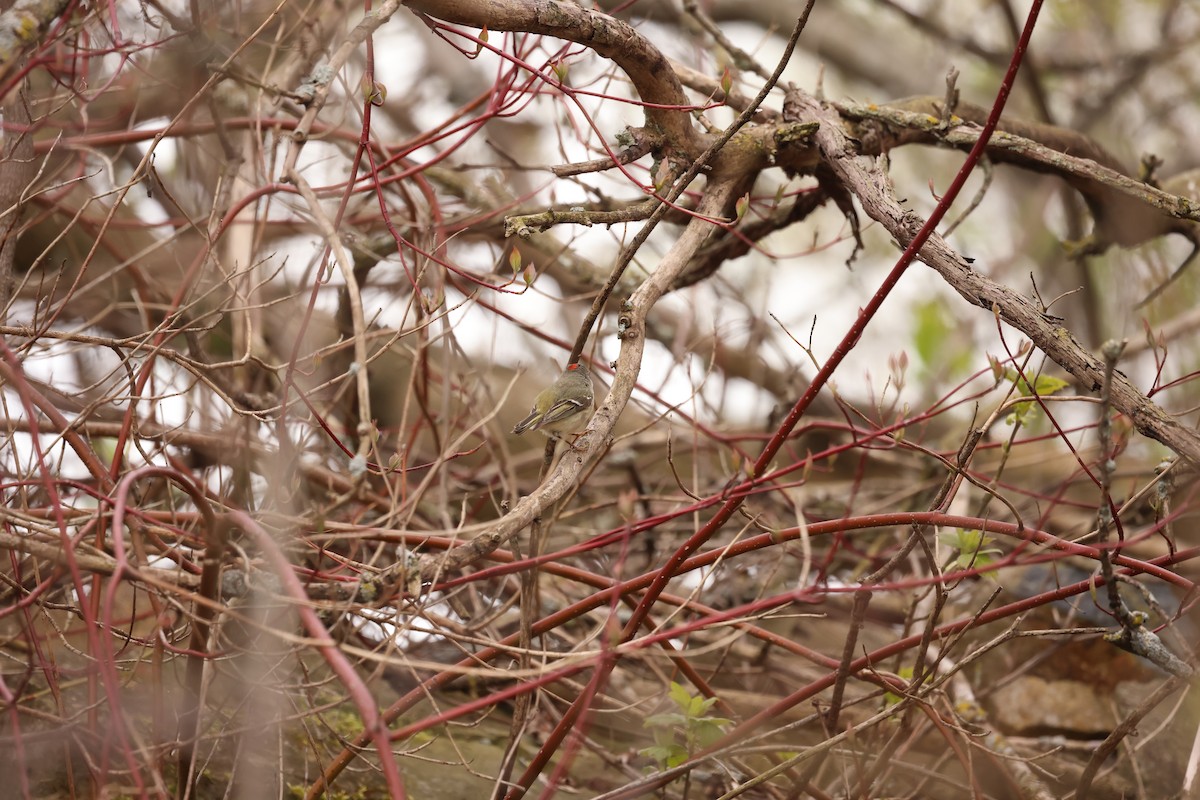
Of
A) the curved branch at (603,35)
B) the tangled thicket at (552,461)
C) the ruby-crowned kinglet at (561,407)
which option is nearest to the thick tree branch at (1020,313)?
the tangled thicket at (552,461)

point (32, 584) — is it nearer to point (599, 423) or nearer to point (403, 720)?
point (403, 720)

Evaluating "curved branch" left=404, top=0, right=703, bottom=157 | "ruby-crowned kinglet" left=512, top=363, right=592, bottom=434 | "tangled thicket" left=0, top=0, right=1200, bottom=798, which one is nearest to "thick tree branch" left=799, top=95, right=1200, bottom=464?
"tangled thicket" left=0, top=0, right=1200, bottom=798

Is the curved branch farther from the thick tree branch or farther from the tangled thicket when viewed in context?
the thick tree branch

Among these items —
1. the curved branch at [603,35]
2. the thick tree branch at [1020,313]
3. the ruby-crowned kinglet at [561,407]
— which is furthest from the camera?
the ruby-crowned kinglet at [561,407]

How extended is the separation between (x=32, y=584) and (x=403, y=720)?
1.34 metres

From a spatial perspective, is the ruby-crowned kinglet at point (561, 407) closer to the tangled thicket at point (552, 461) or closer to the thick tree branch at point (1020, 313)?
the tangled thicket at point (552, 461)

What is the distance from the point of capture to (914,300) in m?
8.21

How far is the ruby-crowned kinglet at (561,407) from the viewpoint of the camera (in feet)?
9.77

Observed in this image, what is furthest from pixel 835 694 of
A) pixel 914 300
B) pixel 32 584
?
pixel 914 300

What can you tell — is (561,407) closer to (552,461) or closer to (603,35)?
(552,461)

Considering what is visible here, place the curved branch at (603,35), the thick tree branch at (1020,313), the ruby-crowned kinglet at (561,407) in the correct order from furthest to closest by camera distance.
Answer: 1. the ruby-crowned kinglet at (561,407)
2. the curved branch at (603,35)
3. the thick tree branch at (1020,313)

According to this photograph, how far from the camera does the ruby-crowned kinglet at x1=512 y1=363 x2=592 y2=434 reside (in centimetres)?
298

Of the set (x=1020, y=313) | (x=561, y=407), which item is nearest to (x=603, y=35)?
(x=561, y=407)

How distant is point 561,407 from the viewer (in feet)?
9.82
